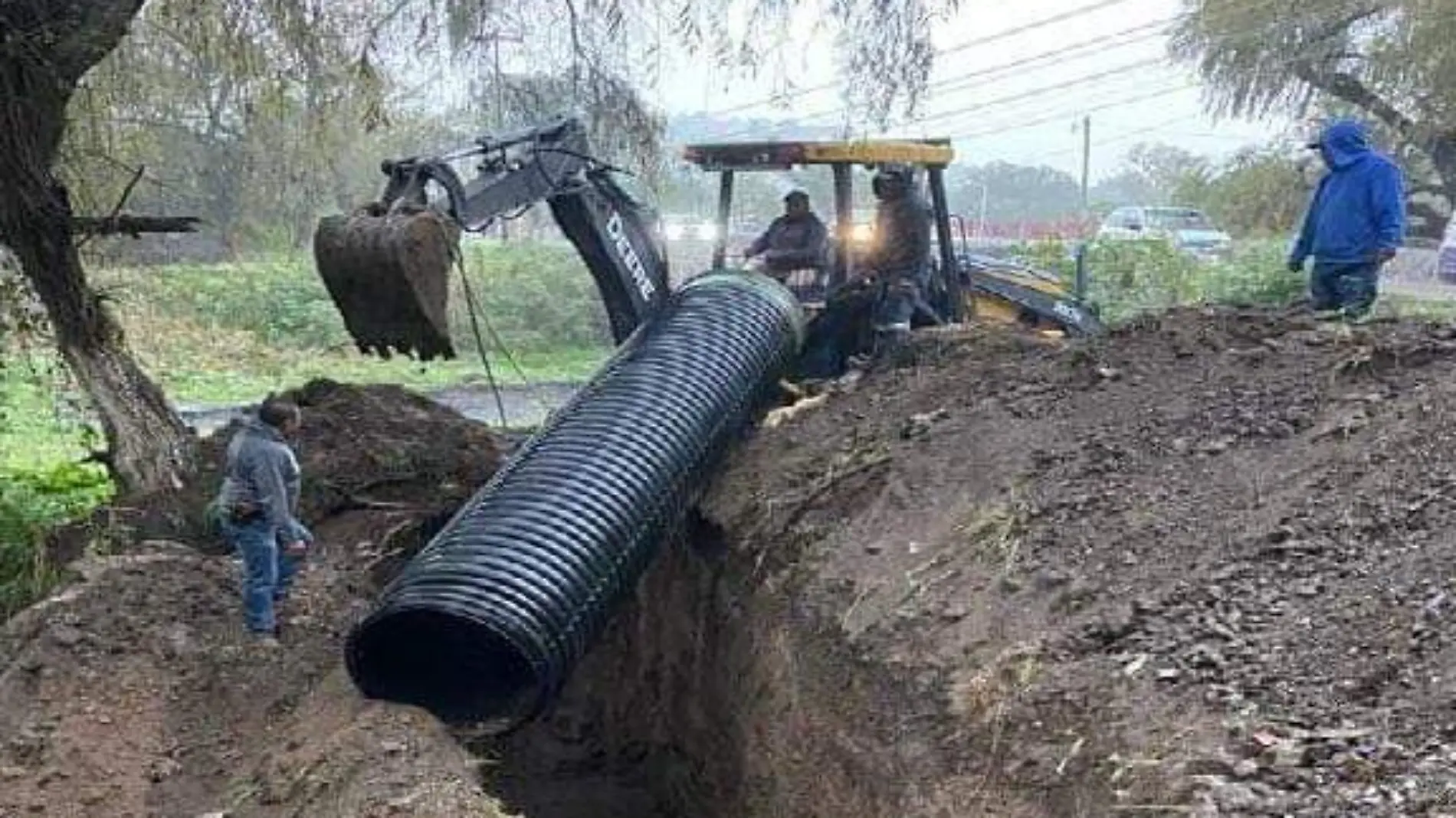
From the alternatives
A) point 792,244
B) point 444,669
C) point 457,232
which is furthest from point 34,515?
point 792,244

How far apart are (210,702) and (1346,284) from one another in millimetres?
5792

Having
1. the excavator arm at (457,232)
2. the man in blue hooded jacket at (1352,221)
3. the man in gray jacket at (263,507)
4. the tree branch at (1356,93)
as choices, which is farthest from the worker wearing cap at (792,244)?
the tree branch at (1356,93)

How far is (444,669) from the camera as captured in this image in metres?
6.85

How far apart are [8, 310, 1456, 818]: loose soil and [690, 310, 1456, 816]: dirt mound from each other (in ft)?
0.05

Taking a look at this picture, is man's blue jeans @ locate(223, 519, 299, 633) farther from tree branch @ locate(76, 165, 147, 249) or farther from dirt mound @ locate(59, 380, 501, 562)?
tree branch @ locate(76, 165, 147, 249)

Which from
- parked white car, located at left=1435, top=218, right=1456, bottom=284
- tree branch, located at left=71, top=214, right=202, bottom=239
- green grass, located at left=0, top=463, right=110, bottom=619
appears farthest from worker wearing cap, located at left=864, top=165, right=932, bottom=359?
parked white car, located at left=1435, top=218, right=1456, bottom=284

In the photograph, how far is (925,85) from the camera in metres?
8.74

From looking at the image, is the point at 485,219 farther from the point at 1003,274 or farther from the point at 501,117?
the point at 1003,274

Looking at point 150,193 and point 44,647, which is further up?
point 150,193

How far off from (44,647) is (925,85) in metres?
5.14

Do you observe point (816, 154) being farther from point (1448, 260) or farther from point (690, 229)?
point (1448, 260)

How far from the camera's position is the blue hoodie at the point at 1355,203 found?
793 cm

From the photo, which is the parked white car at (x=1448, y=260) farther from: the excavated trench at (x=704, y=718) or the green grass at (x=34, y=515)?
the green grass at (x=34, y=515)

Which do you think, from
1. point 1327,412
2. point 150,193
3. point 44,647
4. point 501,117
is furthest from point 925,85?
point 150,193
